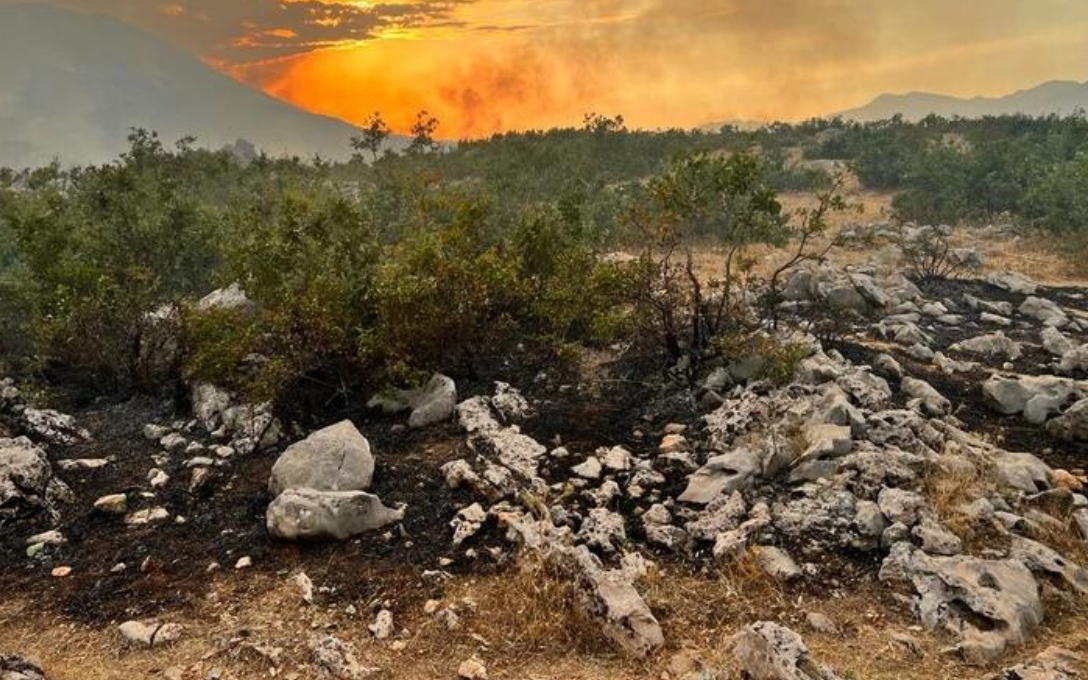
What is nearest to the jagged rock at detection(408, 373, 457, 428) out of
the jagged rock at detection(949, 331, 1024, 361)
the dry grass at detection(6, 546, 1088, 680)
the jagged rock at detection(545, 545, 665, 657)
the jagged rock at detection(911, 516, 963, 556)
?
the dry grass at detection(6, 546, 1088, 680)

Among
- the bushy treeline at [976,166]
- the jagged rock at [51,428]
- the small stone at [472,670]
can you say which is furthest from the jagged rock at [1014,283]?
the jagged rock at [51,428]

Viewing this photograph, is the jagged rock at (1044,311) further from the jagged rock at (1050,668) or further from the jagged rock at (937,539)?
the jagged rock at (1050,668)

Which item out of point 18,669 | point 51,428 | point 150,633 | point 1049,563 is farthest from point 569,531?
point 51,428

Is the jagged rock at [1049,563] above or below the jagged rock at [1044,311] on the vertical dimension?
below

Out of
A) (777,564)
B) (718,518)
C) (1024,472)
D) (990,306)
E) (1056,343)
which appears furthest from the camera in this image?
(990,306)

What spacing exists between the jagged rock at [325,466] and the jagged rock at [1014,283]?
16.7 m

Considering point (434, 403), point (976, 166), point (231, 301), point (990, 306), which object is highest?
point (976, 166)

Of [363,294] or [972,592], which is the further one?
[363,294]

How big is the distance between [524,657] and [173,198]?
17.8 meters

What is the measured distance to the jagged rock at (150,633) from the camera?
19.9 ft

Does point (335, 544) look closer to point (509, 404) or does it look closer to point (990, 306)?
point (509, 404)

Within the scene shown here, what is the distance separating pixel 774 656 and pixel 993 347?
9.89 m

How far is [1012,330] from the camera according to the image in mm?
14742

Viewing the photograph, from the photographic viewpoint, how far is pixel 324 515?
7.44 m
